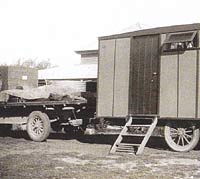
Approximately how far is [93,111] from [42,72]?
23.8 meters

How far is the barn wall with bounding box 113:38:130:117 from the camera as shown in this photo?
13578mm

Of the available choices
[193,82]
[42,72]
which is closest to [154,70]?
[193,82]

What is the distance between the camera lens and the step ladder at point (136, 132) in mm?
12320

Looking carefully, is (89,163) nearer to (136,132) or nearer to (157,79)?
(136,132)

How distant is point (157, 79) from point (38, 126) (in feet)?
15.4

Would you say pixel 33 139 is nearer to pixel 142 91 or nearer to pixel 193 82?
pixel 142 91

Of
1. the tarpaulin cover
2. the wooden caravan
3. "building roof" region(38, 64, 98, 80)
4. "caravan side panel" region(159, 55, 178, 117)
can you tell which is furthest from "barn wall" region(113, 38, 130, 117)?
"building roof" region(38, 64, 98, 80)

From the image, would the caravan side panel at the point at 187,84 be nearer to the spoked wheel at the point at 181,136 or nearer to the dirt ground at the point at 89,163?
the spoked wheel at the point at 181,136

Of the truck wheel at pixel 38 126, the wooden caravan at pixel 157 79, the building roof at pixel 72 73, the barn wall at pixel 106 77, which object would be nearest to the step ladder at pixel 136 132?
the wooden caravan at pixel 157 79

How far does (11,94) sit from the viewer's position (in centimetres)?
1633

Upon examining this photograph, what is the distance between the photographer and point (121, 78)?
13.7m

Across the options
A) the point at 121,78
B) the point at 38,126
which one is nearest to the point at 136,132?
the point at 121,78

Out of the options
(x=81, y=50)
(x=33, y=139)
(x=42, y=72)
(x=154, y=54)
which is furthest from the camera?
(x=81, y=50)

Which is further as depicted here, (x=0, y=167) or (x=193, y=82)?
(x=193, y=82)
